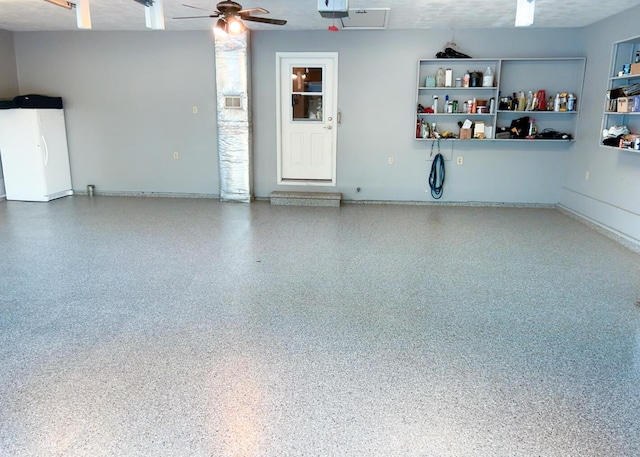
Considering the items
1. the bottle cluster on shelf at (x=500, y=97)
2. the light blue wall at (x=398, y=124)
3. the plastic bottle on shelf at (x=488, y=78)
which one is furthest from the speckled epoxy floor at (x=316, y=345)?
the plastic bottle on shelf at (x=488, y=78)

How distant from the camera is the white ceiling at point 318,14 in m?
4.92

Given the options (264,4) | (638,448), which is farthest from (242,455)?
(264,4)

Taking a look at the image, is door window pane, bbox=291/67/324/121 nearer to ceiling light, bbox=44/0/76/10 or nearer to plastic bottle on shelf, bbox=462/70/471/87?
plastic bottle on shelf, bbox=462/70/471/87

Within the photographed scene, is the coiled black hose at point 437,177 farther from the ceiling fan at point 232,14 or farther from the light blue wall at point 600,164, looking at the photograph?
the ceiling fan at point 232,14

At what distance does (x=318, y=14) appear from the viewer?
5496 millimetres

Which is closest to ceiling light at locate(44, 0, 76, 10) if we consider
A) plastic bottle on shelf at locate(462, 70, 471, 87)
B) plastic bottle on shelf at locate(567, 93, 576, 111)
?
plastic bottle on shelf at locate(462, 70, 471, 87)

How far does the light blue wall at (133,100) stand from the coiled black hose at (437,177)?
10.5 ft

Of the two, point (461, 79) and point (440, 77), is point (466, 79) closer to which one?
point (461, 79)

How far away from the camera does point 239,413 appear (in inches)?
84.2

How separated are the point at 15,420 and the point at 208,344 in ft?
3.26

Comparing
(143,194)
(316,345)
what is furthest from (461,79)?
(143,194)

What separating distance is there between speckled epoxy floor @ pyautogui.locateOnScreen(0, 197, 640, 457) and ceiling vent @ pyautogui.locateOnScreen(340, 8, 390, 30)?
8.21 ft

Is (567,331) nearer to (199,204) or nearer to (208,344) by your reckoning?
(208,344)

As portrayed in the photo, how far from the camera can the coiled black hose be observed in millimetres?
6746
